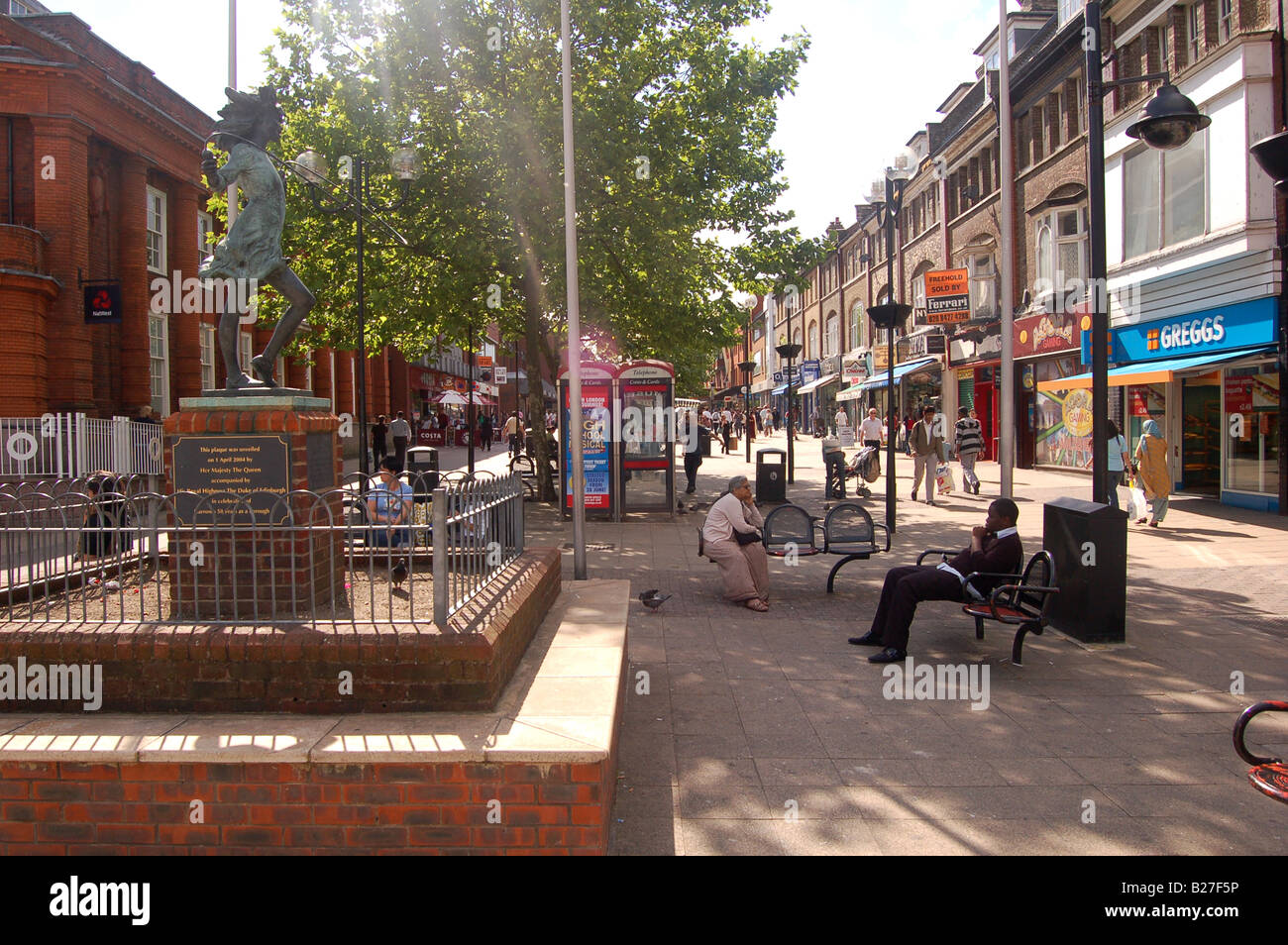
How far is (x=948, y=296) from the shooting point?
27703mm

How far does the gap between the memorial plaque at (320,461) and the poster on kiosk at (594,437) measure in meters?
9.19

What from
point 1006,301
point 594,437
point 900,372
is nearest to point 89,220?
point 594,437

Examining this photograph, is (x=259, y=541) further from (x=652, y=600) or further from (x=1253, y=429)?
(x=1253, y=429)

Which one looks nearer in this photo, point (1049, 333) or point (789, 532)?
point (789, 532)

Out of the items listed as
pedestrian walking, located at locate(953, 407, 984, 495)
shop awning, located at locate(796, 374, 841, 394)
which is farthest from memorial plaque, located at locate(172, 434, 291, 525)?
shop awning, located at locate(796, 374, 841, 394)

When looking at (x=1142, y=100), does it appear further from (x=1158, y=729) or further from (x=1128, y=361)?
(x=1158, y=729)

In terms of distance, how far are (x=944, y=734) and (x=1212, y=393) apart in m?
15.7

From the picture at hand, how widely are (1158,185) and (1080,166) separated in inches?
191

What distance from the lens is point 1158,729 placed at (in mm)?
5547

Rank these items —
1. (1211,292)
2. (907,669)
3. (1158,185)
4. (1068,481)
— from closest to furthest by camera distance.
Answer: (907,669)
(1211,292)
(1158,185)
(1068,481)

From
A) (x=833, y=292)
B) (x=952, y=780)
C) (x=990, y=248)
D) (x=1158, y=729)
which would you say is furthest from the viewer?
(x=833, y=292)

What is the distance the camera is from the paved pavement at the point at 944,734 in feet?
13.7

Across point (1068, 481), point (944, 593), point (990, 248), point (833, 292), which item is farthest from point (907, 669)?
point (833, 292)

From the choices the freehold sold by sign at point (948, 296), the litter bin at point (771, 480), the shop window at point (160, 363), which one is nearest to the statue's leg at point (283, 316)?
the litter bin at point (771, 480)
